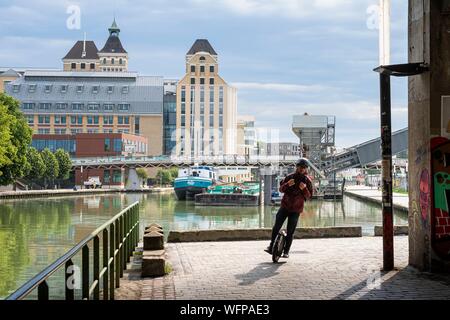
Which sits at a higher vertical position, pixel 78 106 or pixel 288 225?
pixel 78 106

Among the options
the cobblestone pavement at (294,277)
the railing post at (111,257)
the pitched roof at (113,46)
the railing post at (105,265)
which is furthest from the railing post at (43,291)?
the pitched roof at (113,46)

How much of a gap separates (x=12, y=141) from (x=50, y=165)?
3054cm

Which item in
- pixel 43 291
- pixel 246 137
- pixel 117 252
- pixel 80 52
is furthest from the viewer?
pixel 246 137

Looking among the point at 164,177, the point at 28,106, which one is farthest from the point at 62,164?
the point at 28,106

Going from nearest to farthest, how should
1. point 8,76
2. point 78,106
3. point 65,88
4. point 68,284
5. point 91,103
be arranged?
point 68,284 → point 78,106 → point 91,103 → point 65,88 → point 8,76

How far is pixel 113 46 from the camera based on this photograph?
629 feet

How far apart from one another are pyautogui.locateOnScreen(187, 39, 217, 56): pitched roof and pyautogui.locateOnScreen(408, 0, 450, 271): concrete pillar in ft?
508

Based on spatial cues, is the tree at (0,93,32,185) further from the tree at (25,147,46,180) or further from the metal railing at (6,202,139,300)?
the metal railing at (6,202,139,300)

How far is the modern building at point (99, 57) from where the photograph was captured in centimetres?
17738

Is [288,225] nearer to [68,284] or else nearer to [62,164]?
[68,284]

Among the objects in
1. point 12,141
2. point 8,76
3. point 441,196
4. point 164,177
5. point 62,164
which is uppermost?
point 8,76

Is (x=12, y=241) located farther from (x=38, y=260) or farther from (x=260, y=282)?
(x=260, y=282)

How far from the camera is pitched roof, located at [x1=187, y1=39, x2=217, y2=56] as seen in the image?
164m
